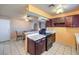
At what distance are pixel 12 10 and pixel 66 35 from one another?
3.44 ft

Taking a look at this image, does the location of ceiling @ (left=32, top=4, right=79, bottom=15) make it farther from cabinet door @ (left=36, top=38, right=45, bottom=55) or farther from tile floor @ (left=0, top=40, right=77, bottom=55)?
tile floor @ (left=0, top=40, right=77, bottom=55)

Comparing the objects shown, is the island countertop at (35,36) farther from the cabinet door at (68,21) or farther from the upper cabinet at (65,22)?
the cabinet door at (68,21)

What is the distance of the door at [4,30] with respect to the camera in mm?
1599

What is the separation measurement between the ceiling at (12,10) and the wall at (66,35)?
0.61 meters

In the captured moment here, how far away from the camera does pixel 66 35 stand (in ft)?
5.50

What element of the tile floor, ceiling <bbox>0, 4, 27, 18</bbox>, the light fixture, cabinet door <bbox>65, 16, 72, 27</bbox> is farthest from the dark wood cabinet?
ceiling <bbox>0, 4, 27, 18</bbox>

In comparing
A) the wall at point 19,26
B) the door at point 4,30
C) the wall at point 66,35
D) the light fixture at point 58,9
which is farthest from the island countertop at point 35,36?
the light fixture at point 58,9

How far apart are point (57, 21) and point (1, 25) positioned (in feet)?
3.27

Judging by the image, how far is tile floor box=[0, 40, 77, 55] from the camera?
159cm

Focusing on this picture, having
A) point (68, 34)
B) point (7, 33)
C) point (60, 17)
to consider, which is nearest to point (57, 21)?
point (60, 17)

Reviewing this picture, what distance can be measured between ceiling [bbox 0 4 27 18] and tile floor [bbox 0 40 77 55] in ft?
1.58

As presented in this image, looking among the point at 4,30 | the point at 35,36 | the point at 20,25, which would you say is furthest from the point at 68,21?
the point at 4,30

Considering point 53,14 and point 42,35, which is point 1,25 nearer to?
point 42,35
